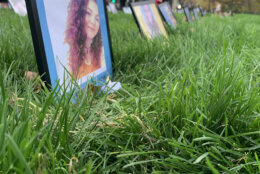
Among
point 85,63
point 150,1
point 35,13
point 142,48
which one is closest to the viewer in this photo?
point 35,13

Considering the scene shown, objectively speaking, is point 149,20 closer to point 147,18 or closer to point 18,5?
point 147,18

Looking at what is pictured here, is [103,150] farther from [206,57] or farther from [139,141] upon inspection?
[206,57]

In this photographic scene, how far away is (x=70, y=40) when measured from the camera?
3.40 ft

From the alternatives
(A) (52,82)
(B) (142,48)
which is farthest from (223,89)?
(B) (142,48)

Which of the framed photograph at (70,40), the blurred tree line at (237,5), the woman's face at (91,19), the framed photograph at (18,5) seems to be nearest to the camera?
the framed photograph at (70,40)

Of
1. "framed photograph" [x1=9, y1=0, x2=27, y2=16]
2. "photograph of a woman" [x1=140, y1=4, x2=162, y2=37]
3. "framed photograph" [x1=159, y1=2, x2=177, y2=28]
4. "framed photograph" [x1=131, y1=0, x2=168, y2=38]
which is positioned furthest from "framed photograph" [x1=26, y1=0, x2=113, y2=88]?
"framed photograph" [x1=9, y1=0, x2=27, y2=16]

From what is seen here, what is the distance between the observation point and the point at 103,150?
2.17 ft

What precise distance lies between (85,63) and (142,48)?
436 mm

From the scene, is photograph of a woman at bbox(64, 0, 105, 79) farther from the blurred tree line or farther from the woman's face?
the blurred tree line

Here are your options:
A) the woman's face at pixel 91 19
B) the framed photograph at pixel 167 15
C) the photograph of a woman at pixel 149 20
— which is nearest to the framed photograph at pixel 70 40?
the woman's face at pixel 91 19

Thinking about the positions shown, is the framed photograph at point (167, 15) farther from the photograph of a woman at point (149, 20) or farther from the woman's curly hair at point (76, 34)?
the woman's curly hair at point (76, 34)

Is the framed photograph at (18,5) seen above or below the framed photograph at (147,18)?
above

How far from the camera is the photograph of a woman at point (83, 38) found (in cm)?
105

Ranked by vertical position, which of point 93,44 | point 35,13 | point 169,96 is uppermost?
point 35,13
